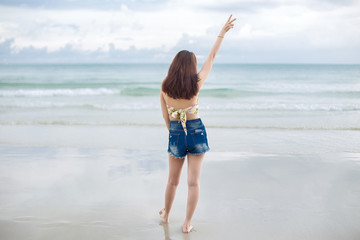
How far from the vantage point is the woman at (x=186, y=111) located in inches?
108

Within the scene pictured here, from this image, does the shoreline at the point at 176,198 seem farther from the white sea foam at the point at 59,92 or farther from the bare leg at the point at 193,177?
the white sea foam at the point at 59,92

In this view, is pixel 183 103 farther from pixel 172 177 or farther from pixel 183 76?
pixel 172 177

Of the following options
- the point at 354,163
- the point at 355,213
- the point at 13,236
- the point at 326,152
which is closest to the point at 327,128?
the point at 326,152

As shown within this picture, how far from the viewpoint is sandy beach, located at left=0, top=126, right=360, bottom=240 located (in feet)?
10.6

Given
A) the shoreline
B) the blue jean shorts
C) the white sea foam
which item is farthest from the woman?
the white sea foam

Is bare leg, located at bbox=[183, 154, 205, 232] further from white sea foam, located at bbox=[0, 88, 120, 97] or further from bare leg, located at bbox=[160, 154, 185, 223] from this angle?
white sea foam, located at bbox=[0, 88, 120, 97]

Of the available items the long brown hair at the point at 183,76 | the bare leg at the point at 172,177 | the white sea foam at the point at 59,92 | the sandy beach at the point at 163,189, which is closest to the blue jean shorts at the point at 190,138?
the bare leg at the point at 172,177

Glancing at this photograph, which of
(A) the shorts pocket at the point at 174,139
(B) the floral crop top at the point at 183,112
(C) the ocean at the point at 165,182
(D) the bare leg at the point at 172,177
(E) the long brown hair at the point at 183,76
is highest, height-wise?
(E) the long brown hair at the point at 183,76

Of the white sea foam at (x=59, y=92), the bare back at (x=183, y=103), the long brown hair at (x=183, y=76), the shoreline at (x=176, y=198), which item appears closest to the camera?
the long brown hair at (x=183, y=76)

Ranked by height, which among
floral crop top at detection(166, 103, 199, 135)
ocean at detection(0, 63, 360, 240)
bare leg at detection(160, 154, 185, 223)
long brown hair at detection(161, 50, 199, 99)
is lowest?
ocean at detection(0, 63, 360, 240)

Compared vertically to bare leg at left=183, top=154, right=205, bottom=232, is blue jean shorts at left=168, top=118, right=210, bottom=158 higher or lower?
higher

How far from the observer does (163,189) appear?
4273mm

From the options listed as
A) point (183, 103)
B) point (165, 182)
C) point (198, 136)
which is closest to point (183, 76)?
point (183, 103)

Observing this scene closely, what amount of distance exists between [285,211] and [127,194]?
6.30 feet
